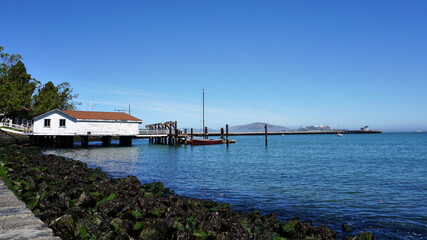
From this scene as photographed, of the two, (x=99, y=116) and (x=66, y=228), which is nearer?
(x=66, y=228)

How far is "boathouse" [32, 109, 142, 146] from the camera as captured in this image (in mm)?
50281

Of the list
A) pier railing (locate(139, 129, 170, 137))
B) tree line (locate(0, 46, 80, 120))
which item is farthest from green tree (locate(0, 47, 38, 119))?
pier railing (locate(139, 129, 170, 137))

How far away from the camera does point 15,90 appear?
187 feet

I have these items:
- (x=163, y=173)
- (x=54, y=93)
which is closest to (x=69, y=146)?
(x=54, y=93)

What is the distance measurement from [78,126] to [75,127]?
491mm

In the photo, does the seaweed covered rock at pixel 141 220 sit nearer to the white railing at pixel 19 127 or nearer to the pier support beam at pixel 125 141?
the white railing at pixel 19 127

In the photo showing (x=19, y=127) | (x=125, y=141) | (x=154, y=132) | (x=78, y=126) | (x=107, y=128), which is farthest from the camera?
(x=154, y=132)

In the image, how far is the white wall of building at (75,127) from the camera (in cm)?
5009

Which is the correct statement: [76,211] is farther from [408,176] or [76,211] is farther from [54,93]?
[54,93]

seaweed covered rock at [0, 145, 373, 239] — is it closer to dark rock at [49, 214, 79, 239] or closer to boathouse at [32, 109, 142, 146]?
dark rock at [49, 214, 79, 239]

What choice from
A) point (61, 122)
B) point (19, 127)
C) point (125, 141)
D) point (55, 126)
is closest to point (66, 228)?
point (61, 122)

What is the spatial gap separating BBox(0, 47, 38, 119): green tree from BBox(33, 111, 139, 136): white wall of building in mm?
9235

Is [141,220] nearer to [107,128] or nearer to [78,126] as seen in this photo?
[78,126]

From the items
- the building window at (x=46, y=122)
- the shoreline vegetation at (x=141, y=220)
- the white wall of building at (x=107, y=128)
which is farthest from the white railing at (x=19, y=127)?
the shoreline vegetation at (x=141, y=220)
